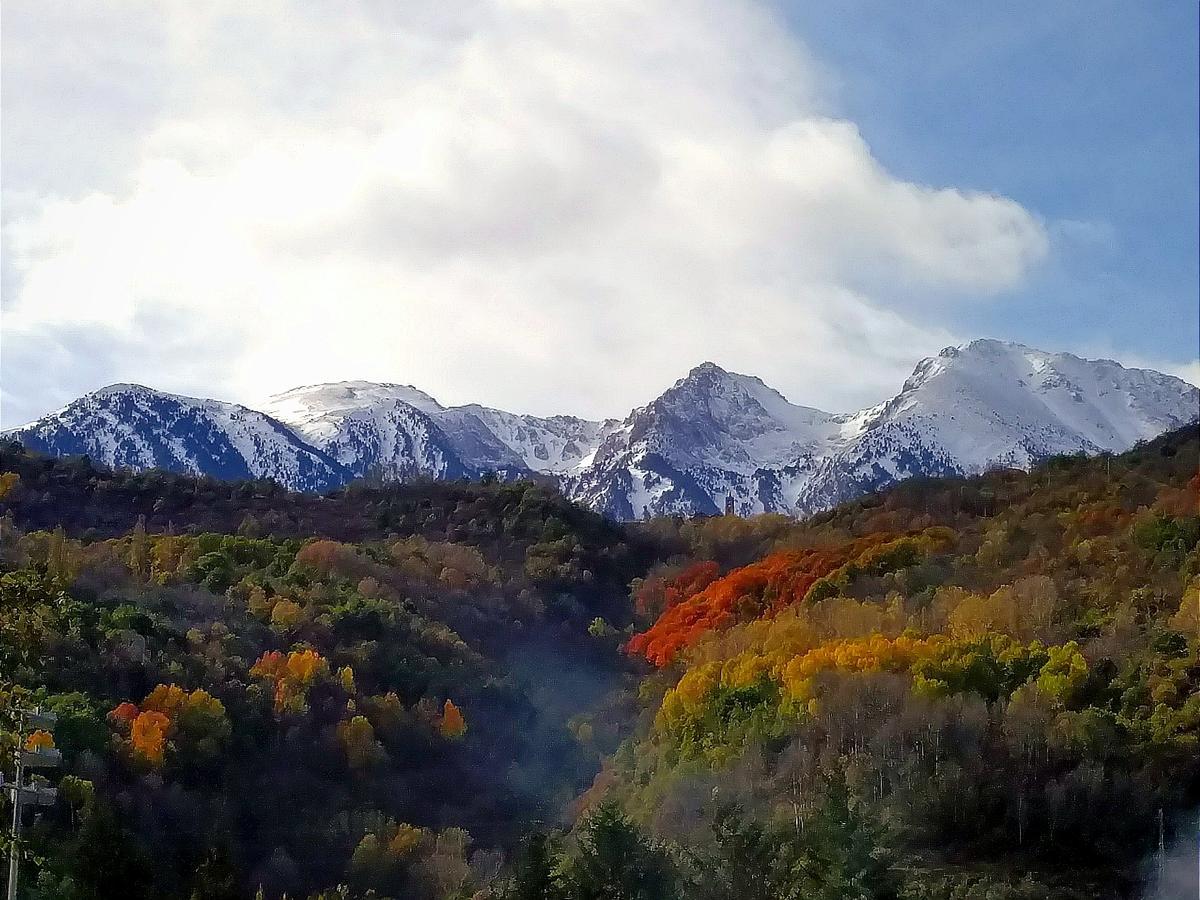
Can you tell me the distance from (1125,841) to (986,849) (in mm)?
4741

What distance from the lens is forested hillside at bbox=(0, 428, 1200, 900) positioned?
4134 centimetres

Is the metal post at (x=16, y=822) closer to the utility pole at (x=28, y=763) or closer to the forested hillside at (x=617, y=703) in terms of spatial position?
the utility pole at (x=28, y=763)

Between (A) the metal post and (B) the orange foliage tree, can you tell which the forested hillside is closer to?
(B) the orange foliage tree

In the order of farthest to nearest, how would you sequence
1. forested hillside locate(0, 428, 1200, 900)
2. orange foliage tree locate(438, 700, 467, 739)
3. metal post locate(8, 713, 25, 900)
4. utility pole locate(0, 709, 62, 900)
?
orange foliage tree locate(438, 700, 467, 739), forested hillside locate(0, 428, 1200, 900), utility pole locate(0, 709, 62, 900), metal post locate(8, 713, 25, 900)

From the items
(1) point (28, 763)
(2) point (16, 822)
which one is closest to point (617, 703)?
(2) point (16, 822)

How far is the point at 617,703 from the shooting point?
77562mm

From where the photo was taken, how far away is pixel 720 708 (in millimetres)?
60188

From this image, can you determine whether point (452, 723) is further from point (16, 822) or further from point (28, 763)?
point (28, 763)

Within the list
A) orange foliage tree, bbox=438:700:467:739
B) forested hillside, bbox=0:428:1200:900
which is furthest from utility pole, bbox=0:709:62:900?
orange foliage tree, bbox=438:700:467:739

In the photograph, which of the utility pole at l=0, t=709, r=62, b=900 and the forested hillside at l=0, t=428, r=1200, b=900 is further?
the forested hillside at l=0, t=428, r=1200, b=900

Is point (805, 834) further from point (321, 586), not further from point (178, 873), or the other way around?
point (321, 586)

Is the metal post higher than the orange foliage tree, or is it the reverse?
the metal post

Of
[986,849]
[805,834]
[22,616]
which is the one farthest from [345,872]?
[22,616]

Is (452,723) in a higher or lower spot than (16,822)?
lower
